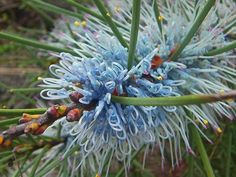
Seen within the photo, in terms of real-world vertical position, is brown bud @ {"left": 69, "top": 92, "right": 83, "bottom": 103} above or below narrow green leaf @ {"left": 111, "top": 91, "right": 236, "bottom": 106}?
above

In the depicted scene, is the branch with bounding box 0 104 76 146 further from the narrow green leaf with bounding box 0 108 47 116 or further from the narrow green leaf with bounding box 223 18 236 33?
the narrow green leaf with bounding box 223 18 236 33

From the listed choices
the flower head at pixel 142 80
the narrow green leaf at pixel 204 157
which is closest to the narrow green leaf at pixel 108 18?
the flower head at pixel 142 80

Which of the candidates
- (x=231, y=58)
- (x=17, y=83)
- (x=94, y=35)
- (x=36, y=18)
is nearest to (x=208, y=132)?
(x=231, y=58)

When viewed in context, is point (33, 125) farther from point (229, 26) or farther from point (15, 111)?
point (229, 26)

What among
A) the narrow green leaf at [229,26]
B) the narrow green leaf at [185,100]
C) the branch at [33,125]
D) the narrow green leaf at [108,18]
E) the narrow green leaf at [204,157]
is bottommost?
the narrow green leaf at [204,157]

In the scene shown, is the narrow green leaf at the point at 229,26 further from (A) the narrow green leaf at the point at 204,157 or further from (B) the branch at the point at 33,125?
(B) the branch at the point at 33,125

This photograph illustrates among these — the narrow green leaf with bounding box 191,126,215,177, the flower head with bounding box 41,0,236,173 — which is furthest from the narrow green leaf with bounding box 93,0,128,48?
the narrow green leaf with bounding box 191,126,215,177
